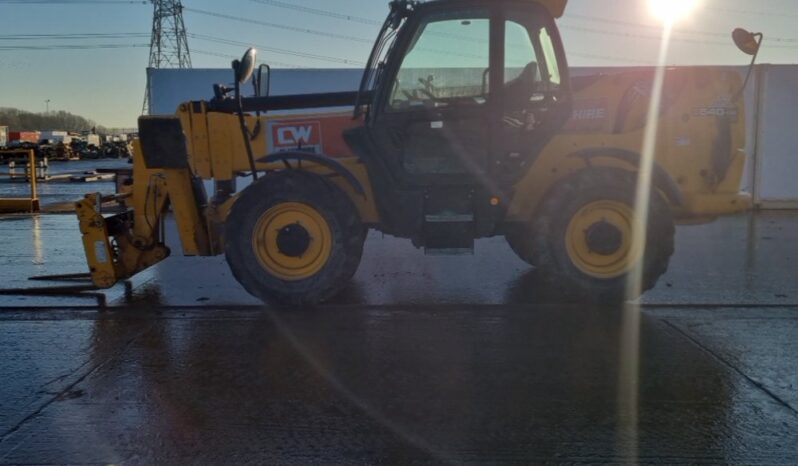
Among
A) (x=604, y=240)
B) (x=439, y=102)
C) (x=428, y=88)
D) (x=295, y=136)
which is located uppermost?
(x=428, y=88)

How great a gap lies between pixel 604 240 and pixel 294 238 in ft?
9.01

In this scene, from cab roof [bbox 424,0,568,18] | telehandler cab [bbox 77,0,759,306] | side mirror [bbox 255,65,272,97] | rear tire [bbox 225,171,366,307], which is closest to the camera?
telehandler cab [bbox 77,0,759,306]

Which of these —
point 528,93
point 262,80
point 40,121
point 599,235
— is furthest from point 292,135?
point 40,121

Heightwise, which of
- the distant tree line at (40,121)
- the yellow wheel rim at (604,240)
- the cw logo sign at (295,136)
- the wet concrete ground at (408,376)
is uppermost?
the distant tree line at (40,121)

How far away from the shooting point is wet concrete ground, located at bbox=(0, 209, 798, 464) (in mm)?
3625

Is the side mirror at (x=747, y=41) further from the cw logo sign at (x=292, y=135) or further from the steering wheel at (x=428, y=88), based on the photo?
the cw logo sign at (x=292, y=135)

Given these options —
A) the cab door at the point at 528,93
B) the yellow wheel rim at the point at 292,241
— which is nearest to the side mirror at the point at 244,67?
the yellow wheel rim at the point at 292,241

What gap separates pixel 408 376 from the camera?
461cm

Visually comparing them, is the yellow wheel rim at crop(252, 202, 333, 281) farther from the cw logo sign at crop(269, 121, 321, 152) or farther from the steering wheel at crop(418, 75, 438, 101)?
the steering wheel at crop(418, 75, 438, 101)

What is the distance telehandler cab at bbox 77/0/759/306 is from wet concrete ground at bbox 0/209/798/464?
1.68ft

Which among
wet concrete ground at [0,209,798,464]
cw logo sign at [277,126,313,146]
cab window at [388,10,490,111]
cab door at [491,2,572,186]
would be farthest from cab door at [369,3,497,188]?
wet concrete ground at [0,209,798,464]

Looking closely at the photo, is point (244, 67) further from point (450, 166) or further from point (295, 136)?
point (450, 166)

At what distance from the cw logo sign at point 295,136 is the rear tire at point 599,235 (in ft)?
7.33

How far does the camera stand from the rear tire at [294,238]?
20.1ft
